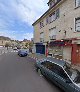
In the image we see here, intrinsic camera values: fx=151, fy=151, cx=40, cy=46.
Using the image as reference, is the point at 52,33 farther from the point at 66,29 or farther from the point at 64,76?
the point at 64,76

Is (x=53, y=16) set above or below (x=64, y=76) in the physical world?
above

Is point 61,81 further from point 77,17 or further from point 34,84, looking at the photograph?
point 77,17

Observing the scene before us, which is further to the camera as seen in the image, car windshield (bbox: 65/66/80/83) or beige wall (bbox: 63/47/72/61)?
beige wall (bbox: 63/47/72/61)

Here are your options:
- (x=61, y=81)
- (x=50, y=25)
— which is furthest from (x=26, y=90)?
(x=50, y=25)

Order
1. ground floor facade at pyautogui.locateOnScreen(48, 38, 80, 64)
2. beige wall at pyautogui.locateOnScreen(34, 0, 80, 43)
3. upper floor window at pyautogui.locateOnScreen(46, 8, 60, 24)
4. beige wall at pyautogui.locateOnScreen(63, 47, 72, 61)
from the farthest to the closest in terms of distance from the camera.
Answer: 1. upper floor window at pyautogui.locateOnScreen(46, 8, 60, 24)
2. beige wall at pyautogui.locateOnScreen(63, 47, 72, 61)
3. beige wall at pyautogui.locateOnScreen(34, 0, 80, 43)
4. ground floor facade at pyautogui.locateOnScreen(48, 38, 80, 64)

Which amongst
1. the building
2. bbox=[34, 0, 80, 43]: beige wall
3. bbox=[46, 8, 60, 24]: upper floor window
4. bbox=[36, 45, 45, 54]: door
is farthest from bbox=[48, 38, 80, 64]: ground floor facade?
bbox=[36, 45, 45, 54]: door

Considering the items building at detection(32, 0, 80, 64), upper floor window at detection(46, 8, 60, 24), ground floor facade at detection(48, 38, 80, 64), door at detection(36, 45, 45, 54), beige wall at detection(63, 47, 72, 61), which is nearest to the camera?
ground floor facade at detection(48, 38, 80, 64)

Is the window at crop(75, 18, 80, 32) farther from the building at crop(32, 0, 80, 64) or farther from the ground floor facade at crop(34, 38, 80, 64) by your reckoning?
the ground floor facade at crop(34, 38, 80, 64)

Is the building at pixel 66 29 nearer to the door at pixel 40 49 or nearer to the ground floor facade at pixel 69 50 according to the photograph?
the ground floor facade at pixel 69 50

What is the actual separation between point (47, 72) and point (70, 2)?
11.3 meters

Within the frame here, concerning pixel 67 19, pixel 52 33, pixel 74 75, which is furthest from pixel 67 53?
pixel 74 75

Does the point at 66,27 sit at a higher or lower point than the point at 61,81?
higher

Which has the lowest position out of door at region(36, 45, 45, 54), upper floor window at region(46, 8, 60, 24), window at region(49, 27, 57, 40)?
door at region(36, 45, 45, 54)

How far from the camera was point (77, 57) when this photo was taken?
16422 millimetres
